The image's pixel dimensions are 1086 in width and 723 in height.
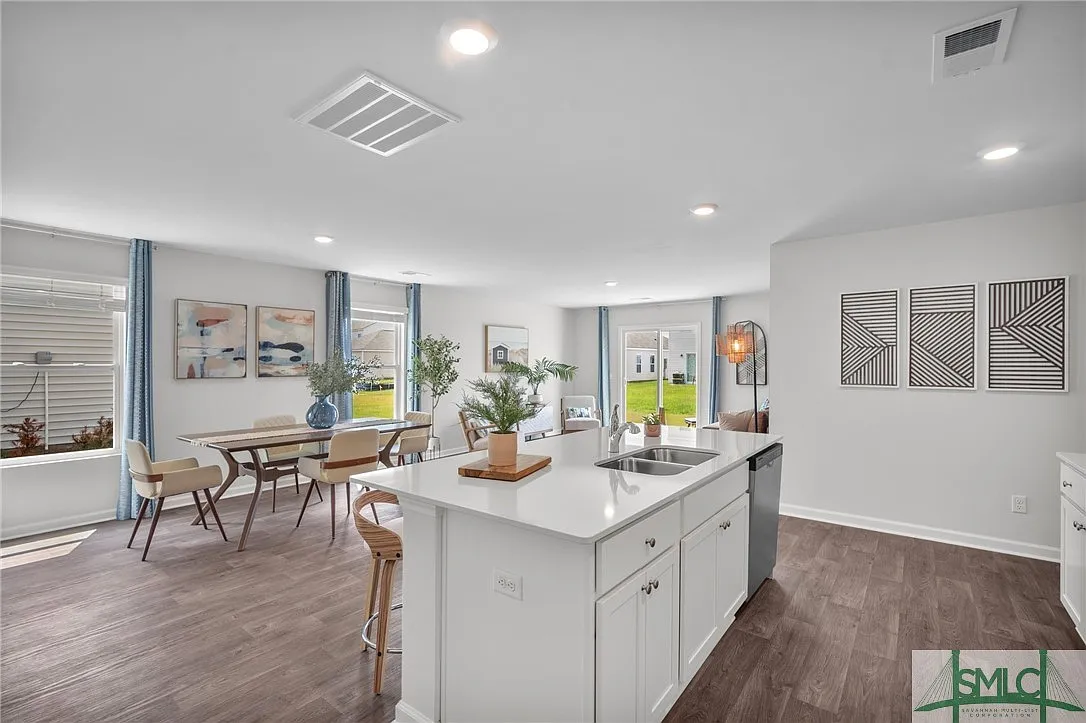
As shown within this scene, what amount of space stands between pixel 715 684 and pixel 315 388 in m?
3.66

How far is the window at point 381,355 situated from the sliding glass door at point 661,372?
435 cm

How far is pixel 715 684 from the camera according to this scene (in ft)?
7.12

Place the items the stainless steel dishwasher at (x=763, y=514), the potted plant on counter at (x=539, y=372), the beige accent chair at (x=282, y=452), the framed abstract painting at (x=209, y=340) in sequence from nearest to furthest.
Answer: the stainless steel dishwasher at (x=763, y=514) < the beige accent chair at (x=282, y=452) < the framed abstract painting at (x=209, y=340) < the potted plant on counter at (x=539, y=372)

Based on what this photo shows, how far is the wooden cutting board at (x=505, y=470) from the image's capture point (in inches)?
80.8

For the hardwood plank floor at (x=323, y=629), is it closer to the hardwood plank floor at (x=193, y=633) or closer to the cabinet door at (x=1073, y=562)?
the hardwood plank floor at (x=193, y=633)

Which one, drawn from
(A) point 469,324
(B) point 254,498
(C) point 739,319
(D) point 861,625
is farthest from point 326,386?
(C) point 739,319

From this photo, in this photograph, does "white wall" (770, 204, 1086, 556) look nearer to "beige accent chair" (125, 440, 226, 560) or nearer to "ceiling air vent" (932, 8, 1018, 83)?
"ceiling air vent" (932, 8, 1018, 83)

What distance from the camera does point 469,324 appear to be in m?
7.93

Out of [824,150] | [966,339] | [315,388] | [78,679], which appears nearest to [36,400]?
[315,388]

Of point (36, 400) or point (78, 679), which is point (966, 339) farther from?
point (36, 400)

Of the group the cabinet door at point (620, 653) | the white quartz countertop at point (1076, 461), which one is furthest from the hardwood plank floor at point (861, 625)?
the white quartz countertop at point (1076, 461)

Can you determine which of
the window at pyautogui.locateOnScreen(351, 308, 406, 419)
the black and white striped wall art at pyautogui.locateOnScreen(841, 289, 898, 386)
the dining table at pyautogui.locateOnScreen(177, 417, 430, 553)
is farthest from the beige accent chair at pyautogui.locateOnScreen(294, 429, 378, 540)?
the black and white striped wall art at pyautogui.locateOnScreen(841, 289, 898, 386)

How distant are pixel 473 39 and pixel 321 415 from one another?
11.9ft

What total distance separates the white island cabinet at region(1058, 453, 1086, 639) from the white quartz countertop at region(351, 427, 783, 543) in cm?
144
